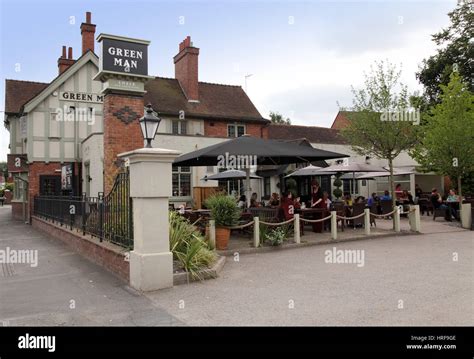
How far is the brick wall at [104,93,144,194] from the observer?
10977 millimetres

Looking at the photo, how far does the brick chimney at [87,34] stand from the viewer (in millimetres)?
22891

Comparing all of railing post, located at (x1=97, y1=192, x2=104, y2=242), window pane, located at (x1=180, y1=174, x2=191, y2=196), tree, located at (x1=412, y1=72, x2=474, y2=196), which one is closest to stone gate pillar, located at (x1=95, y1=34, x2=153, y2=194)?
railing post, located at (x1=97, y1=192, x2=104, y2=242)

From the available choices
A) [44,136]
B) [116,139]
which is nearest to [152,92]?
[44,136]

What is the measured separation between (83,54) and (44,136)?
4745 mm

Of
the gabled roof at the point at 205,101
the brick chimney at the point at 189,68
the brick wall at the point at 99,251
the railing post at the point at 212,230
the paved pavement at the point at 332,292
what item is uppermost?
the brick chimney at the point at 189,68

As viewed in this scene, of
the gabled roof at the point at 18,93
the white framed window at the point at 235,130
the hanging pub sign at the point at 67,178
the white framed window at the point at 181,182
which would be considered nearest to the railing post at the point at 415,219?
the white framed window at the point at 181,182

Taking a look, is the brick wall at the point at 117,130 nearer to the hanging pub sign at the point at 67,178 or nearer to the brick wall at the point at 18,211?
the hanging pub sign at the point at 67,178

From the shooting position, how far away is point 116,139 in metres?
11.1

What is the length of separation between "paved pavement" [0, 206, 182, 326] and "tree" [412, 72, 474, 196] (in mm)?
12779

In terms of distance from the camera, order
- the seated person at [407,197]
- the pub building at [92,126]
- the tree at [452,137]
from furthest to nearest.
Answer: the pub building at [92,126] < the seated person at [407,197] < the tree at [452,137]

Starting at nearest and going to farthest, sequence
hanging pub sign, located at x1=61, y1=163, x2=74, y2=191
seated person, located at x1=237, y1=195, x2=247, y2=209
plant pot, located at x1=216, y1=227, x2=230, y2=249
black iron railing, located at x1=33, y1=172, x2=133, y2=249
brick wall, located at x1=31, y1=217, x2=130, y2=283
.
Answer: brick wall, located at x1=31, y1=217, x2=130, y2=283 < black iron railing, located at x1=33, y1=172, x2=133, y2=249 < plant pot, located at x1=216, y1=227, x2=230, y2=249 < seated person, located at x1=237, y1=195, x2=247, y2=209 < hanging pub sign, located at x1=61, y1=163, x2=74, y2=191

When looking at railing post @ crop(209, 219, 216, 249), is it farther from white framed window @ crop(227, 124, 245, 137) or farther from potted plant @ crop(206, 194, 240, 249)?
white framed window @ crop(227, 124, 245, 137)

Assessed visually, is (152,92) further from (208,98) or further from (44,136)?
(44,136)

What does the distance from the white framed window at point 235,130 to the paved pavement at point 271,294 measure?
16639 mm
